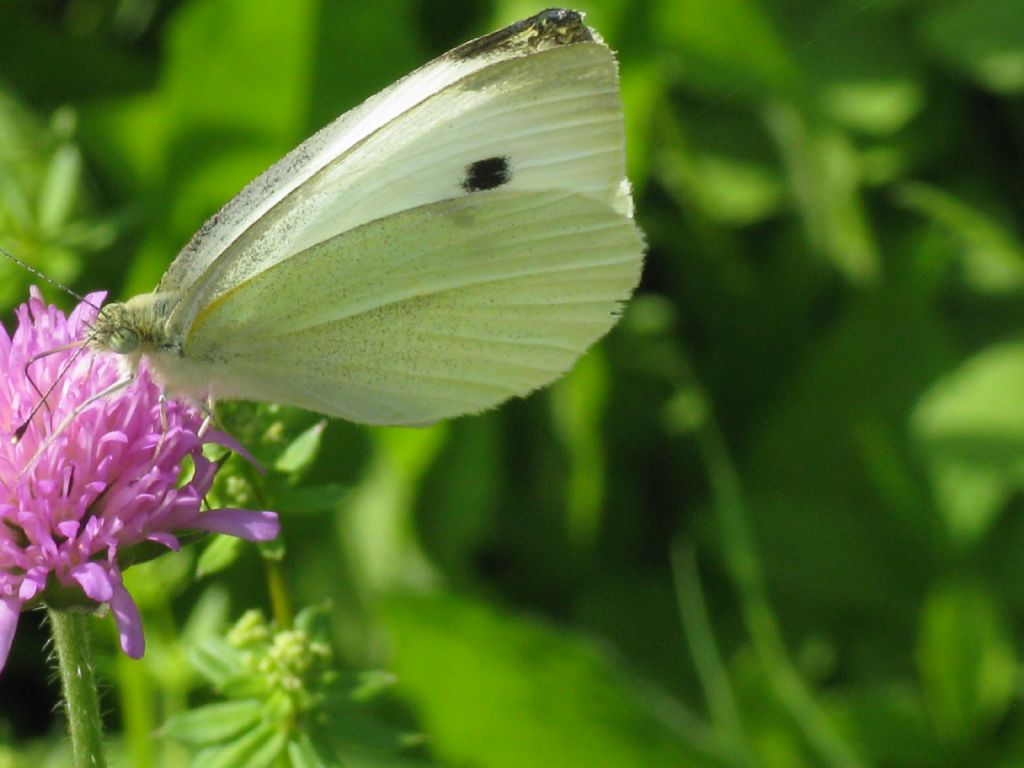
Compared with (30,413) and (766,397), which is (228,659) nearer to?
(30,413)

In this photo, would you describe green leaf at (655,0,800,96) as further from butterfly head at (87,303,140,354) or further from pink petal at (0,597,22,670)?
pink petal at (0,597,22,670)

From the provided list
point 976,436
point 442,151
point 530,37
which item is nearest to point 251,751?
point 442,151

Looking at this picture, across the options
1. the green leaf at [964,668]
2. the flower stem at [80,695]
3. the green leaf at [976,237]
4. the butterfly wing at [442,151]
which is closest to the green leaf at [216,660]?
the flower stem at [80,695]

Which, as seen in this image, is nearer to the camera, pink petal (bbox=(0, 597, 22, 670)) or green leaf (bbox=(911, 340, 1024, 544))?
pink petal (bbox=(0, 597, 22, 670))

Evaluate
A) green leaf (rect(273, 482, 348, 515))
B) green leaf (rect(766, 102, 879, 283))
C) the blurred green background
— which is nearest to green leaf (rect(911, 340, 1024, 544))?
the blurred green background

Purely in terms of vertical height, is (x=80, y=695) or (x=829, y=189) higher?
(x=829, y=189)

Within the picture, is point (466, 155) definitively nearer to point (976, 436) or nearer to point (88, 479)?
point (88, 479)
